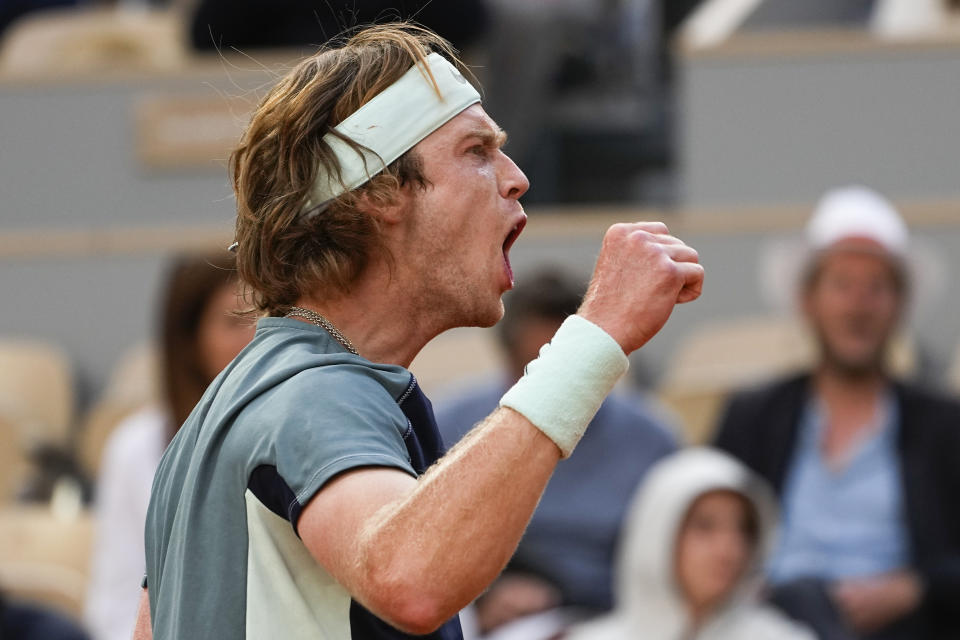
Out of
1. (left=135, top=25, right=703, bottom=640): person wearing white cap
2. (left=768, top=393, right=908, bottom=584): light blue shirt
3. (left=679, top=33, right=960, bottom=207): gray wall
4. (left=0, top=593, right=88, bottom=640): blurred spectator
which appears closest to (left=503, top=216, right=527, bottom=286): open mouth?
(left=135, top=25, right=703, bottom=640): person wearing white cap

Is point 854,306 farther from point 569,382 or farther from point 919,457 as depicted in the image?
point 569,382

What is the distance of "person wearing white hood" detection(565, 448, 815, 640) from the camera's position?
3.85 metres

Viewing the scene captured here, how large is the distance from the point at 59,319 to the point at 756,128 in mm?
2986

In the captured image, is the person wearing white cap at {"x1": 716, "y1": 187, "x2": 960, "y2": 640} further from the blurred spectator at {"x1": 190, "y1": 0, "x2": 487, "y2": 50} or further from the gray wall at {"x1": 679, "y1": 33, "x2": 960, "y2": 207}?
the blurred spectator at {"x1": 190, "y1": 0, "x2": 487, "y2": 50}

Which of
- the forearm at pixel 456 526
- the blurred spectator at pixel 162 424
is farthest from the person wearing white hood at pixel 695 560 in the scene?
the forearm at pixel 456 526

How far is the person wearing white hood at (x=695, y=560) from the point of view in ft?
12.6

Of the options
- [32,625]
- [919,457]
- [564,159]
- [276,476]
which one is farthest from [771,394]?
[564,159]

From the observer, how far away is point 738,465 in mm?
4309

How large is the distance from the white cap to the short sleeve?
3411 millimetres

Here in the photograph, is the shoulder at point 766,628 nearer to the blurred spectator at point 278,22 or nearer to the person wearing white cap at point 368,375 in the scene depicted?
the person wearing white cap at point 368,375

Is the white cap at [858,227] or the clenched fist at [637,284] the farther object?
the white cap at [858,227]

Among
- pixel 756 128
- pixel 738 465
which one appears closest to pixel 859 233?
pixel 738 465

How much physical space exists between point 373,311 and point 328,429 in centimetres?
25

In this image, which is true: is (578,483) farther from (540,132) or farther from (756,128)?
(540,132)
